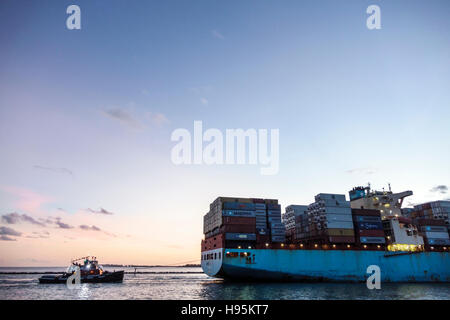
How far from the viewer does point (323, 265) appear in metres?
59.9

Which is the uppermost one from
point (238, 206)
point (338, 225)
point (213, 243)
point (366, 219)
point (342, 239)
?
point (238, 206)

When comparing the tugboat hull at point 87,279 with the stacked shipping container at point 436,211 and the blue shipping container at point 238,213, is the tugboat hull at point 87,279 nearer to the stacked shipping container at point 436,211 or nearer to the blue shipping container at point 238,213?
the blue shipping container at point 238,213

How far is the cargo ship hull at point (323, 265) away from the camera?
56000mm

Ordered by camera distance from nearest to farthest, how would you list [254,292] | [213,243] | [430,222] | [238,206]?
[254,292] → [238,206] → [213,243] → [430,222]

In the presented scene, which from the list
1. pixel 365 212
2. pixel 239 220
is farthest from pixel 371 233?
pixel 239 220

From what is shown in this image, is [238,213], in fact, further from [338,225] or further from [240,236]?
[338,225]

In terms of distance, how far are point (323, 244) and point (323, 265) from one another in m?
4.30

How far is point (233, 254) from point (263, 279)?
26.2 feet

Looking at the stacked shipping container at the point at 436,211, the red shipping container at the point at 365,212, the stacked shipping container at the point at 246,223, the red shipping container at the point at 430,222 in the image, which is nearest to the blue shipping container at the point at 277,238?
the stacked shipping container at the point at 246,223

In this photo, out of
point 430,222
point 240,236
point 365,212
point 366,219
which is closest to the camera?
point 240,236

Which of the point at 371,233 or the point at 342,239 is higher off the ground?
the point at 371,233

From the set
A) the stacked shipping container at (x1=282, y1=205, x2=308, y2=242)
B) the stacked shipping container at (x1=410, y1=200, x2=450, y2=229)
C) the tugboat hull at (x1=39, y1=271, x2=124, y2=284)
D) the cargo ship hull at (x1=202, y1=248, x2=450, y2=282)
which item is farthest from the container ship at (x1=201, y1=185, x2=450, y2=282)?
the tugboat hull at (x1=39, y1=271, x2=124, y2=284)

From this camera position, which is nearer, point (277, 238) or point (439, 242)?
point (277, 238)
